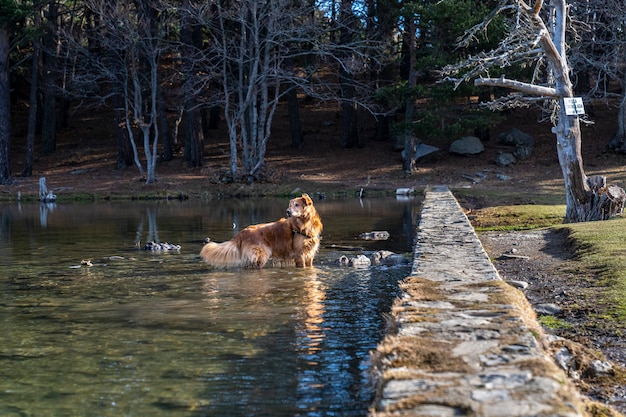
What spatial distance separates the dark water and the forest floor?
13.3 meters

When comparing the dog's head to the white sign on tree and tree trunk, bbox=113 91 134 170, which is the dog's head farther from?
tree trunk, bbox=113 91 134 170

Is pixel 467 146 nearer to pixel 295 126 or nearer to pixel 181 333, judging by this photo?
pixel 295 126

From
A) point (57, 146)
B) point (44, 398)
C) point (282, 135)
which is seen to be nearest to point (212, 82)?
point (282, 135)

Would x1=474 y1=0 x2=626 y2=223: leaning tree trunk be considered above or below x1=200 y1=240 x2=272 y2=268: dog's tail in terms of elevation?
above

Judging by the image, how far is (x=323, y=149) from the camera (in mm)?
43438

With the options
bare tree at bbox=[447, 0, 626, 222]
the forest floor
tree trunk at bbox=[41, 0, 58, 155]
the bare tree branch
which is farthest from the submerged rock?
tree trunk at bbox=[41, 0, 58, 155]

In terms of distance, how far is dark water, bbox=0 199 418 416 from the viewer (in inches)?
231

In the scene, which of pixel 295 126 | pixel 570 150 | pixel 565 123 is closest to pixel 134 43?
pixel 295 126

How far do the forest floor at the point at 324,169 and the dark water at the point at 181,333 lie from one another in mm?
13291

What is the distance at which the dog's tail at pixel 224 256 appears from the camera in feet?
42.2

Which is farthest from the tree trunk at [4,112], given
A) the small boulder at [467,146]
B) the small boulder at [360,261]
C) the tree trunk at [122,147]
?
the small boulder at [360,261]

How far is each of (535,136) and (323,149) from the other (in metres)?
11.6

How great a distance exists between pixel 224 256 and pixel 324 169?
26579mm

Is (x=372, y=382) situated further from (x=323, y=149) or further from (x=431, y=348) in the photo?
(x=323, y=149)
